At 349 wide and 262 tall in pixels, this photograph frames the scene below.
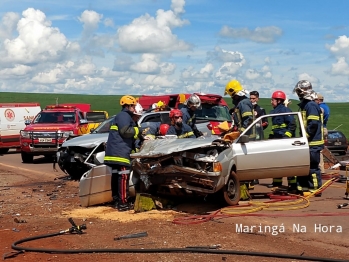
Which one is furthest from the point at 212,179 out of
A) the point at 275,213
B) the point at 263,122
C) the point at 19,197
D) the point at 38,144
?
the point at 38,144

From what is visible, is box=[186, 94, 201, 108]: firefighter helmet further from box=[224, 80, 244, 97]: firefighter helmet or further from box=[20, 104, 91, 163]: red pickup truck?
box=[20, 104, 91, 163]: red pickup truck

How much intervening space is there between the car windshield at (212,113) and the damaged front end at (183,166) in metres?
6.52

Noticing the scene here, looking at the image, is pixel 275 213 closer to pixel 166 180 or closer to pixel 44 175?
pixel 166 180

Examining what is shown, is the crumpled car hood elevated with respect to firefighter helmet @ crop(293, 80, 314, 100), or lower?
lower

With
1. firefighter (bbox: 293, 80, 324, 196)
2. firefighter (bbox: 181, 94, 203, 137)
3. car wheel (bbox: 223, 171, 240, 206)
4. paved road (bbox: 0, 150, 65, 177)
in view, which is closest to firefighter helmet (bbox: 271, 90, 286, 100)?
firefighter (bbox: 293, 80, 324, 196)

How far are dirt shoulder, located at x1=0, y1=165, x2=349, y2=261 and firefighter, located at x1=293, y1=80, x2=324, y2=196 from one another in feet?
1.37

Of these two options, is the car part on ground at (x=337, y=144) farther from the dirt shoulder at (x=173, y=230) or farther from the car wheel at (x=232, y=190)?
the car wheel at (x=232, y=190)

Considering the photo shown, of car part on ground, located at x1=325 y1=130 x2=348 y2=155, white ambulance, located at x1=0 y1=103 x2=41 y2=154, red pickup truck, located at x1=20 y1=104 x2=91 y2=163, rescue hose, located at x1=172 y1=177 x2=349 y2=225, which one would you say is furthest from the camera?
white ambulance, located at x1=0 y1=103 x2=41 y2=154

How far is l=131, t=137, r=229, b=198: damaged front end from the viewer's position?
8.88 m

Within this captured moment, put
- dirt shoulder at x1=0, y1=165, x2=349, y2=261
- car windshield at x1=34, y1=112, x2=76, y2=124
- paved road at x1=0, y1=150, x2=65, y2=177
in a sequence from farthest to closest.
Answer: car windshield at x1=34, y1=112, x2=76, y2=124 → paved road at x1=0, y1=150, x2=65, y2=177 → dirt shoulder at x1=0, y1=165, x2=349, y2=261

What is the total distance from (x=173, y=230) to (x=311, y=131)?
397cm

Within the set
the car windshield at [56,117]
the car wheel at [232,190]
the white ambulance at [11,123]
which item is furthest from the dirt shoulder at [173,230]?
the white ambulance at [11,123]

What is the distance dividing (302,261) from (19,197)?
7.22m

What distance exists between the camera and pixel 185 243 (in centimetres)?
717
